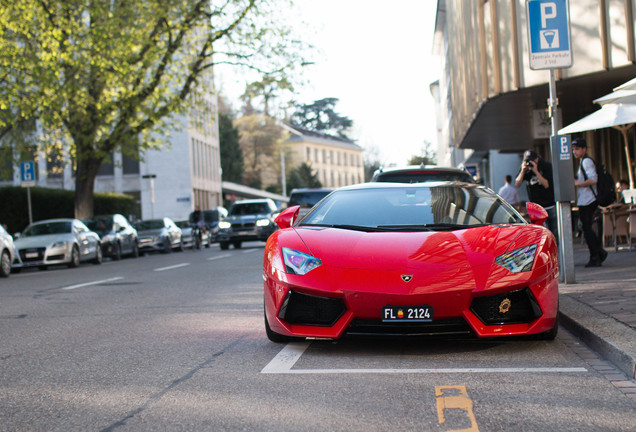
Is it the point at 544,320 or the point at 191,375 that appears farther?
the point at 544,320

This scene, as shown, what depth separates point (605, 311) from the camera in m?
7.46

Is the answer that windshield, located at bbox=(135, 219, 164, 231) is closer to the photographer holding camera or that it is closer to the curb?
the photographer holding camera

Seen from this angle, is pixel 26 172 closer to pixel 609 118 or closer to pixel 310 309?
pixel 609 118

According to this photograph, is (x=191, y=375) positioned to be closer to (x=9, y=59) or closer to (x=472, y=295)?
(x=472, y=295)

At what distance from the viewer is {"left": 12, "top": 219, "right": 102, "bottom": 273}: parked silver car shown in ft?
75.9

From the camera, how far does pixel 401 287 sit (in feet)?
19.5

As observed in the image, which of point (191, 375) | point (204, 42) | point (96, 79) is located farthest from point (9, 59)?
point (191, 375)

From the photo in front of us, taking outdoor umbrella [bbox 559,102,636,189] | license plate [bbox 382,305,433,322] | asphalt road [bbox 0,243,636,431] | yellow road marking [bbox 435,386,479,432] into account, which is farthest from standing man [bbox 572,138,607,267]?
yellow road marking [bbox 435,386,479,432]

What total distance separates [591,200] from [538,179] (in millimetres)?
1035

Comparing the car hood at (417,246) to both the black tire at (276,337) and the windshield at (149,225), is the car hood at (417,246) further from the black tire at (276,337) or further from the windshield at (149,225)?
the windshield at (149,225)

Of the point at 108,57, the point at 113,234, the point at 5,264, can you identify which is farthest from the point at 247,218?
the point at 5,264

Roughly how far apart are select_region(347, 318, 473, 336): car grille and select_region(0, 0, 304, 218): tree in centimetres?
2255

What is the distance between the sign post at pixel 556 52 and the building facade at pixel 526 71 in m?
3.02

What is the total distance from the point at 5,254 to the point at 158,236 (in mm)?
13904
